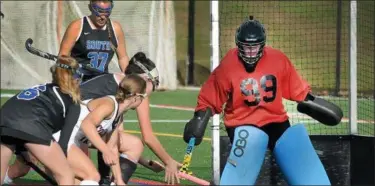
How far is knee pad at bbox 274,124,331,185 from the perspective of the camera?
7.11 meters

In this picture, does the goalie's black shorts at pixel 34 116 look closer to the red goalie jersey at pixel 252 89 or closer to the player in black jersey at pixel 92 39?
the red goalie jersey at pixel 252 89

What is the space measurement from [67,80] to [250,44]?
140 cm

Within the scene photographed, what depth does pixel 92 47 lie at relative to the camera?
365 inches

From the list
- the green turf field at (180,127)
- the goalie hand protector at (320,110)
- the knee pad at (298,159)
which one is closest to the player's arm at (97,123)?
the knee pad at (298,159)

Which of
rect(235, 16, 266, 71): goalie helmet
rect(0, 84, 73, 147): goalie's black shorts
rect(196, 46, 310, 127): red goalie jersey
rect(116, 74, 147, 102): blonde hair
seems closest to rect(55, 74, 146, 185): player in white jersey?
rect(116, 74, 147, 102): blonde hair

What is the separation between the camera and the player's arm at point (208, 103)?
7562 millimetres

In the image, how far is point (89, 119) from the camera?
24.2ft

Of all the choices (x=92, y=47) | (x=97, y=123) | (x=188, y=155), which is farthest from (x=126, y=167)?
(x=92, y=47)

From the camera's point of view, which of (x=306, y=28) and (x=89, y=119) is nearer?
(x=89, y=119)

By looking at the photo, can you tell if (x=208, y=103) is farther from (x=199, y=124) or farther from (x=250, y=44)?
(x=250, y=44)

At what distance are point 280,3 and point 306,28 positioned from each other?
1049 mm

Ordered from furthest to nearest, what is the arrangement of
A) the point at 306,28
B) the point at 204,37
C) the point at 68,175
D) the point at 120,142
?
the point at 204,37
the point at 306,28
the point at 120,142
the point at 68,175

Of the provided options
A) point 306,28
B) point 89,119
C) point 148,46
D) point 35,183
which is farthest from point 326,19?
point 89,119

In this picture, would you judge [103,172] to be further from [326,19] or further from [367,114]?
[326,19]
